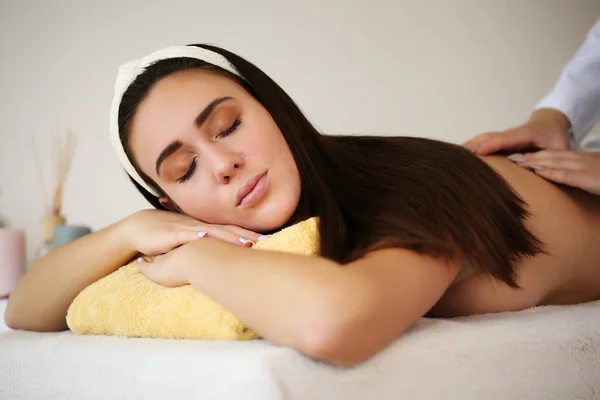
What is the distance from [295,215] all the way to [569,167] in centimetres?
56

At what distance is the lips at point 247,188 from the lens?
81 cm

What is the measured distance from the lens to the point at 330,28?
2219 mm

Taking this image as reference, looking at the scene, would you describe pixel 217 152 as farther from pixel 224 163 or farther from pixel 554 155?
pixel 554 155

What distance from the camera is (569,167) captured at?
3.26 feet

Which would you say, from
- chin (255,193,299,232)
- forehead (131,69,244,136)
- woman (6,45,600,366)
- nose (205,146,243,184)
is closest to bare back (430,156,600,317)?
woman (6,45,600,366)

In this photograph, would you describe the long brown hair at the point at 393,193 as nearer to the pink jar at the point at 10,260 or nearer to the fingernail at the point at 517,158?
the fingernail at the point at 517,158

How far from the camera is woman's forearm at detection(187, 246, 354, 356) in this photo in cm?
50

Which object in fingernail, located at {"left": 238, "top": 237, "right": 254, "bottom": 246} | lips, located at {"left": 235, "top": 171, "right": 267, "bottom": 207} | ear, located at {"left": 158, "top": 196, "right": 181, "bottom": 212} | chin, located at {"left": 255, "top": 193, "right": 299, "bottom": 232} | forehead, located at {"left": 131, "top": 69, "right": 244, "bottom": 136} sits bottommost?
ear, located at {"left": 158, "top": 196, "right": 181, "bottom": 212}

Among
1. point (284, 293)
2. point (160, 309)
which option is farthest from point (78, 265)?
point (284, 293)

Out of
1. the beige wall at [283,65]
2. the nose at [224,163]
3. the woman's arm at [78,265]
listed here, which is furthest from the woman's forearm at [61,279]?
the beige wall at [283,65]

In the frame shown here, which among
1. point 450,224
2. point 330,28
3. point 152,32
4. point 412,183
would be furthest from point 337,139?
point 152,32

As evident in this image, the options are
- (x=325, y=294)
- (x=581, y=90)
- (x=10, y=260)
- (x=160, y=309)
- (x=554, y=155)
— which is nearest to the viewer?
(x=325, y=294)

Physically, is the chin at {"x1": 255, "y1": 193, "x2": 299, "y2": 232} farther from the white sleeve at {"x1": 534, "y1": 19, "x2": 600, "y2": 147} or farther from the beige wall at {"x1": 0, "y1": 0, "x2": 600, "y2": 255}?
the beige wall at {"x1": 0, "y1": 0, "x2": 600, "y2": 255}

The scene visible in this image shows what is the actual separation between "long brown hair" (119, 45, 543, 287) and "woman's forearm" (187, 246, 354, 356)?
0.12 m
